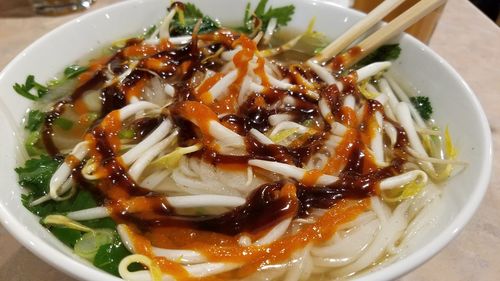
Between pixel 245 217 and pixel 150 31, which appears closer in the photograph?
pixel 245 217

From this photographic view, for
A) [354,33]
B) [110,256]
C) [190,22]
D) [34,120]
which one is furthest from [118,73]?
[354,33]

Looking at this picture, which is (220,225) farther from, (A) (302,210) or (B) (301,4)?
(B) (301,4)

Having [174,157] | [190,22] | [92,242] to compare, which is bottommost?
[92,242]

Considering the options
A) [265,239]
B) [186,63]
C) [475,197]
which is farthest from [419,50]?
[265,239]

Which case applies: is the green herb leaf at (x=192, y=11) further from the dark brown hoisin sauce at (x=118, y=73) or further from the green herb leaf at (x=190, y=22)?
the dark brown hoisin sauce at (x=118, y=73)

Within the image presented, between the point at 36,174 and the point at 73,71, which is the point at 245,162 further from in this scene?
the point at 73,71

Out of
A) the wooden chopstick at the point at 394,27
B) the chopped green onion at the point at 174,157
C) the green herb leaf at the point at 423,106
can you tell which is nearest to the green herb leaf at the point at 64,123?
the chopped green onion at the point at 174,157
